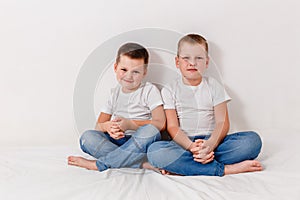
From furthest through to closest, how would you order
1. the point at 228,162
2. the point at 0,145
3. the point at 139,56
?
the point at 0,145 < the point at 139,56 < the point at 228,162

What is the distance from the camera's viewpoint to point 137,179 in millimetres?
1248

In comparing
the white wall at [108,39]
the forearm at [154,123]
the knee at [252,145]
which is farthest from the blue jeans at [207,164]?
the white wall at [108,39]

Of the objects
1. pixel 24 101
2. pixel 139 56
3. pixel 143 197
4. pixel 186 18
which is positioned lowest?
pixel 143 197

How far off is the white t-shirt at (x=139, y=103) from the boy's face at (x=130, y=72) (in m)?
0.03

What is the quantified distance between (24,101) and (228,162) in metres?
0.83

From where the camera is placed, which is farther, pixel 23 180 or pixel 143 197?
pixel 23 180

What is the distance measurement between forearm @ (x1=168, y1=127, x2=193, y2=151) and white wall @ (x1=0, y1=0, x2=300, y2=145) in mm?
303

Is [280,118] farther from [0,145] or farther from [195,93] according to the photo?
[0,145]

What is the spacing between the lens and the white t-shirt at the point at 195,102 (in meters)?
1.53

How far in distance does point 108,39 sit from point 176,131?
0.45 metres

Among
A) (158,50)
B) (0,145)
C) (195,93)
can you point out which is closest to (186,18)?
(158,50)

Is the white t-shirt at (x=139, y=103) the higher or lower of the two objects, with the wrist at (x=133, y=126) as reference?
higher

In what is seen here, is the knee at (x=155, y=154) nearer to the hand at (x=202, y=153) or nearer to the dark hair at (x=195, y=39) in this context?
the hand at (x=202, y=153)

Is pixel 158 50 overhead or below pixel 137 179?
overhead
